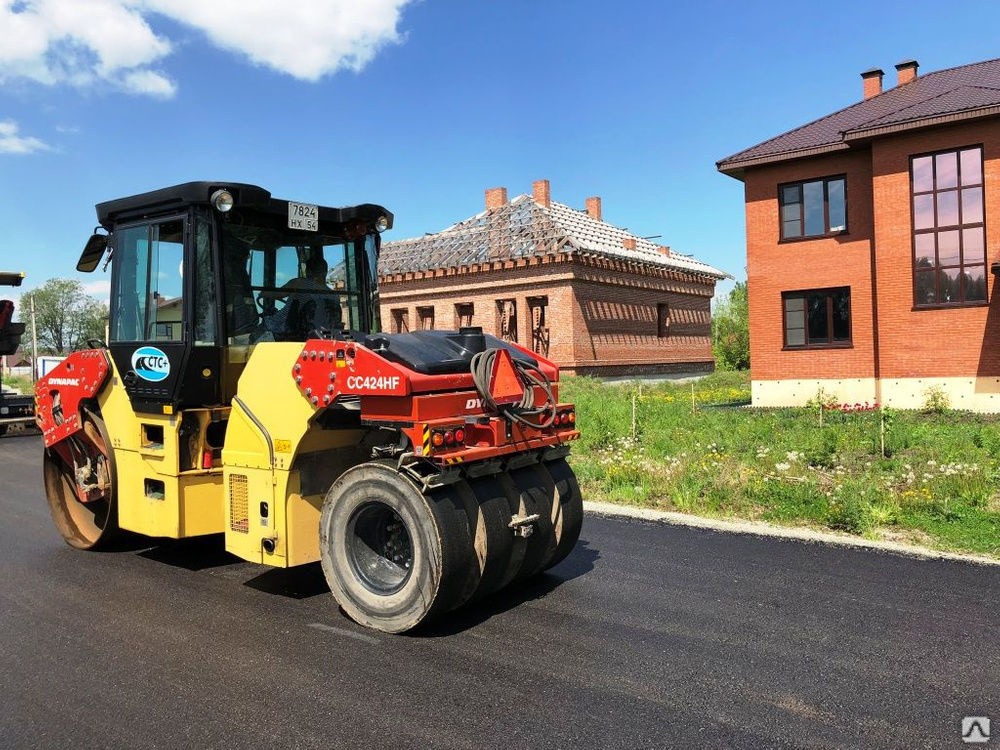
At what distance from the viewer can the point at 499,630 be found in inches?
198

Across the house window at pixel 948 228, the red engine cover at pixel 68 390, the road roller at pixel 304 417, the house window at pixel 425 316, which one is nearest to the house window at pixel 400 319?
the house window at pixel 425 316

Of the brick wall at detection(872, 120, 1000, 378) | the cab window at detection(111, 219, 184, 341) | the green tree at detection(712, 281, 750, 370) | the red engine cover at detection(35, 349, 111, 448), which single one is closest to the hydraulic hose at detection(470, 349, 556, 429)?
the cab window at detection(111, 219, 184, 341)

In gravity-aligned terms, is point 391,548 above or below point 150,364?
below

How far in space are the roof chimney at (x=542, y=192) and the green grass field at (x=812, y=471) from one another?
856 inches

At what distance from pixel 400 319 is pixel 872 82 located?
20468 mm

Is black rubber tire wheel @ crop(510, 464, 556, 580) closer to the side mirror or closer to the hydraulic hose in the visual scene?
the hydraulic hose

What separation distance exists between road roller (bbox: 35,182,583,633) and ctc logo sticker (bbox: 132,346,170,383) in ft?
0.07

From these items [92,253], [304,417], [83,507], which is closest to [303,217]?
[304,417]

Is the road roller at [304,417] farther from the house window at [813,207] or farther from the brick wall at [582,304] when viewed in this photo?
the brick wall at [582,304]

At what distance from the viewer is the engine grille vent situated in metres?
5.74

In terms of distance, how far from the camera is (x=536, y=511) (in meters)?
5.57

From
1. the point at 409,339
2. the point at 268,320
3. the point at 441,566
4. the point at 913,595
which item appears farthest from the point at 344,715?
the point at 913,595

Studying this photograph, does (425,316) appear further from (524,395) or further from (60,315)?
(60,315)

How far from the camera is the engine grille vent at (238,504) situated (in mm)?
5742
